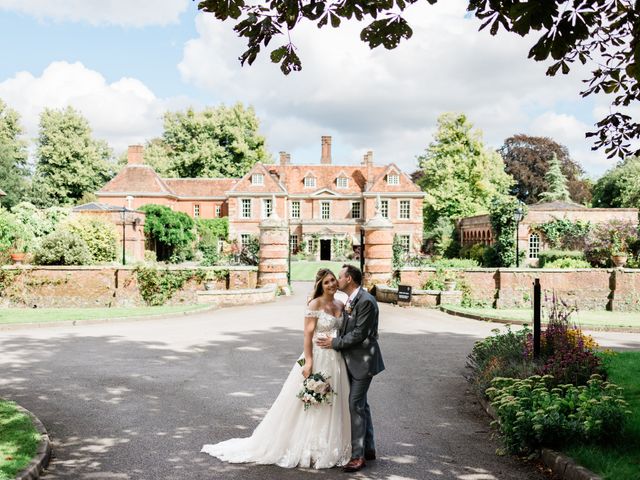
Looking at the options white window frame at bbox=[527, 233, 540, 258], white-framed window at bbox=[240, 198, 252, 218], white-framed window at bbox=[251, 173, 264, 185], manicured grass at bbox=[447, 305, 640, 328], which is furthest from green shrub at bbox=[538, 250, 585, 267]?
white-framed window at bbox=[240, 198, 252, 218]

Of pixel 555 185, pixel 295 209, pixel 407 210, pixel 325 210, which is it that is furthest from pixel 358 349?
pixel 555 185

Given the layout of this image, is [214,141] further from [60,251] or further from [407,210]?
[60,251]

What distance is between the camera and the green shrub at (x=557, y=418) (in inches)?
223

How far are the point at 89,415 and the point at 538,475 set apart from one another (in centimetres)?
497

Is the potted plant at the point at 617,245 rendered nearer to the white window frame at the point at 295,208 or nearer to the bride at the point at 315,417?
the bride at the point at 315,417

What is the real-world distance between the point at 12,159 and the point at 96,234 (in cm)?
2936

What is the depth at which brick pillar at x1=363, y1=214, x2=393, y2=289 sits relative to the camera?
2075cm

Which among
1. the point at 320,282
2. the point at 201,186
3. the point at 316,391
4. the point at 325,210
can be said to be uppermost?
the point at 201,186

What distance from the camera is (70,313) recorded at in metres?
17.3

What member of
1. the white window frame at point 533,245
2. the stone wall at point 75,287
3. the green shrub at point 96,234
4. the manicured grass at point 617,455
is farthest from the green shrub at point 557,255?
the manicured grass at point 617,455

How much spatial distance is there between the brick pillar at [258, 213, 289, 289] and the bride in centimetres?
1547

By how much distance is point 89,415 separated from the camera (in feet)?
23.3

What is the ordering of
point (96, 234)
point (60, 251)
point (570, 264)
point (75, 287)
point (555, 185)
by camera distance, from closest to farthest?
point (75, 287)
point (60, 251)
point (96, 234)
point (570, 264)
point (555, 185)

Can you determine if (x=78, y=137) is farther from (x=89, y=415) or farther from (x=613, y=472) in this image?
(x=613, y=472)
